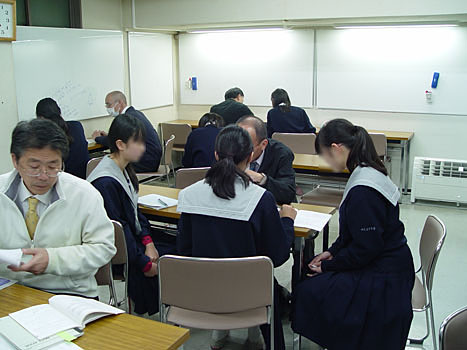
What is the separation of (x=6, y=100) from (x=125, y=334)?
401cm

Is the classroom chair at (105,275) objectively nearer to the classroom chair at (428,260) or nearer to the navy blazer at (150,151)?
the classroom chair at (428,260)

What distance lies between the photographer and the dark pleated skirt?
2.35 metres

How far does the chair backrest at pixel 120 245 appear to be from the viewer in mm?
2514

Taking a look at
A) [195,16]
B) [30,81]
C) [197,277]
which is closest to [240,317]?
[197,277]

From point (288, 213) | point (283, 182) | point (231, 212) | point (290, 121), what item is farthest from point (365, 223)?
point (290, 121)

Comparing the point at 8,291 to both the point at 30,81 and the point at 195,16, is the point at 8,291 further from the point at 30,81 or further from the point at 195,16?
the point at 195,16

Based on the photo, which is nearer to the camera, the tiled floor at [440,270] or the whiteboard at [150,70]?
the tiled floor at [440,270]

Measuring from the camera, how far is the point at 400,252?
2404 mm

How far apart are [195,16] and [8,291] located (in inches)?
204

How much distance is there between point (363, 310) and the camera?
2359mm

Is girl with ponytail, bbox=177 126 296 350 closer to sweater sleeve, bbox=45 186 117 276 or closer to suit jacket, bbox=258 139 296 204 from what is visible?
sweater sleeve, bbox=45 186 117 276

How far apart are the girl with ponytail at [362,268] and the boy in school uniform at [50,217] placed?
1.10 meters

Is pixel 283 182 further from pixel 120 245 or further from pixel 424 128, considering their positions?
pixel 424 128

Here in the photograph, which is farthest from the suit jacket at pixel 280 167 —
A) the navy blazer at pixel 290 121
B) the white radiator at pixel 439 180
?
the white radiator at pixel 439 180
